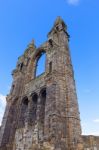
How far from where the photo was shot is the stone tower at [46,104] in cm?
1068

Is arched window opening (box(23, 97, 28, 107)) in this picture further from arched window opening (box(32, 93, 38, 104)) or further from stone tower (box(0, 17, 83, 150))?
arched window opening (box(32, 93, 38, 104))

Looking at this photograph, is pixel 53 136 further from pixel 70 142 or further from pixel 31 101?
pixel 31 101

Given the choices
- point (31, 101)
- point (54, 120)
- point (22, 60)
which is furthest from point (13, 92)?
point (54, 120)

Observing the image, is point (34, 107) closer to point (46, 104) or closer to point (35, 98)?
point (35, 98)

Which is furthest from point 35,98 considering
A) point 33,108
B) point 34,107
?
point 33,108

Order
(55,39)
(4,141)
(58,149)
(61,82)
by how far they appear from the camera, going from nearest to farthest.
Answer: (58,149) → (61,82) → (4,141) → (55,39)

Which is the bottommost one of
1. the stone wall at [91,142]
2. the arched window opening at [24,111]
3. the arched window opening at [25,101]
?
the stone wall at [91,142]

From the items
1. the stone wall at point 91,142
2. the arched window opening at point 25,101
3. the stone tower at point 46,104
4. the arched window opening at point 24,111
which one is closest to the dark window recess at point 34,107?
the stone tower at point 46,104

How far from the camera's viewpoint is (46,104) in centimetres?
1252

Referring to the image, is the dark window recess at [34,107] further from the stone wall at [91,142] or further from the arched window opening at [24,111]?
the stone wall at [91,142]

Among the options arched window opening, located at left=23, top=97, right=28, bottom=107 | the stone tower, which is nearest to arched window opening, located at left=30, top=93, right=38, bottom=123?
the stone tower

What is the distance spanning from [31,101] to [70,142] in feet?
21.3

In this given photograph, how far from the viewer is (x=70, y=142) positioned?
33.7 feet

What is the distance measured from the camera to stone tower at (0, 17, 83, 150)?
1068cm
